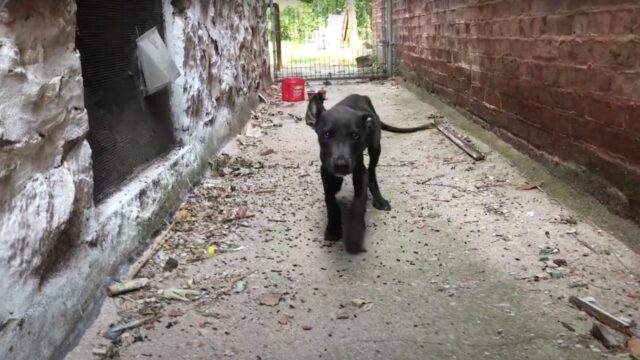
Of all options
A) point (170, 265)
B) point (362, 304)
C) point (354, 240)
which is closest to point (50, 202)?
point (170, 265)

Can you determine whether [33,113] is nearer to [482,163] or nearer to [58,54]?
[58,54]

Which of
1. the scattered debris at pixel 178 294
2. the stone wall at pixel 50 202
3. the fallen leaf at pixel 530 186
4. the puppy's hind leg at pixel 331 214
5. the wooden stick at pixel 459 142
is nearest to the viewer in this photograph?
the stone wall at pixel 50 202

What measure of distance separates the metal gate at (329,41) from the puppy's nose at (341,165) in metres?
9.48

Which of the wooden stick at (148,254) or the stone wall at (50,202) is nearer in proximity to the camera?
the stone wall at (50,202)

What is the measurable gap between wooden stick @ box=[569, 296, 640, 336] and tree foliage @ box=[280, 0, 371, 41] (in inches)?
688

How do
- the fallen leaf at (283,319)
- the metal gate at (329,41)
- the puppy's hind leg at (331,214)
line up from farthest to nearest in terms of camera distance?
the metal gate at (329,41) < the puppy's hind leg at (331,214) < the fallen leaf at (283,319)

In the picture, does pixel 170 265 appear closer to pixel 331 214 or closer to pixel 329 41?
pixel 331 214

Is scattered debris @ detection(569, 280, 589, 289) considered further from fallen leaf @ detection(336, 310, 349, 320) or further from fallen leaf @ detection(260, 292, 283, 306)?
fallen leaf @ detection(260, 292, 283, 306)

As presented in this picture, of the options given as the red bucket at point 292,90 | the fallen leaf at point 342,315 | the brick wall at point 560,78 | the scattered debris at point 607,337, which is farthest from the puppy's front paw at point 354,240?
the red bucket at point 292,90

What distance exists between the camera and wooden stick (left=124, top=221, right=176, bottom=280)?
3.28m

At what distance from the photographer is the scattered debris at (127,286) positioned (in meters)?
3.03

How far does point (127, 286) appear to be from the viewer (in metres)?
3.09

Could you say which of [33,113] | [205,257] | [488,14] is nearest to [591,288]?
[205,257]

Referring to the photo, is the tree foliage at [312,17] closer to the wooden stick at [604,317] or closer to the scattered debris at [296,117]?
the scattered debris at [296,117]
